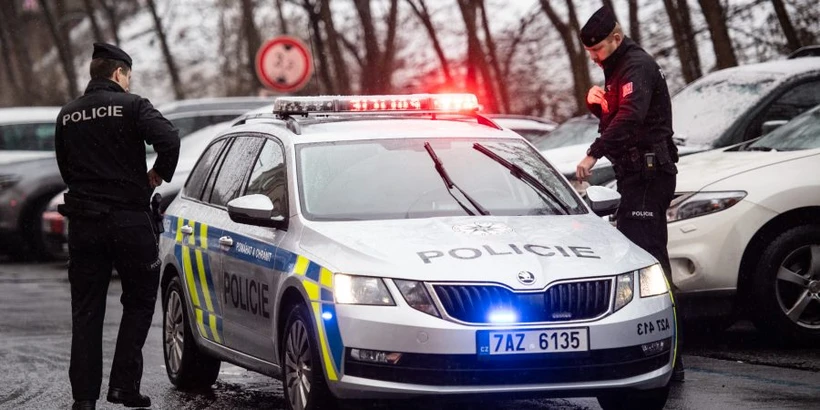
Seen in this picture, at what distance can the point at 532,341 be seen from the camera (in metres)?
6.30

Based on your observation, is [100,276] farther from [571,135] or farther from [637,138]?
[571,135]

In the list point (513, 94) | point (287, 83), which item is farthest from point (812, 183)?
point (513, 94)

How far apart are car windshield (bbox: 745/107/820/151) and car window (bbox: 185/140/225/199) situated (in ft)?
11.5

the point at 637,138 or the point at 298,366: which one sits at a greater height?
the point at 637,138

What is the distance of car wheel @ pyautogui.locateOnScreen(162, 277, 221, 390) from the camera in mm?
→ 8695

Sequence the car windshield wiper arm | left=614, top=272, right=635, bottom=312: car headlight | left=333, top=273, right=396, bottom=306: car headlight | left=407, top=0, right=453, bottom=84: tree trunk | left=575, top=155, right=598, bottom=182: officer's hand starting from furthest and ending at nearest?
left=407, top=0, right=453, bottom=84: tree trunk → left=575, top=155, right=598, bottom=182: officer's hand → the car windshield wiper arm → left=614, top=272, right=635, bottom=312: car headlight → left=333, top=273, right=396, bottom=306: car headlight

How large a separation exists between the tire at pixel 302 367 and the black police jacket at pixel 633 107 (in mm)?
2197

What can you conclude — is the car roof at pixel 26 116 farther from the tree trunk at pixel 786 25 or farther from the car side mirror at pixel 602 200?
the car side mirror at pixel 602 200

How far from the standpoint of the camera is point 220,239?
26.3 feet

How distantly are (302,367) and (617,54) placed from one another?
280cm

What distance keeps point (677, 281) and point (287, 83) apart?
11550mm

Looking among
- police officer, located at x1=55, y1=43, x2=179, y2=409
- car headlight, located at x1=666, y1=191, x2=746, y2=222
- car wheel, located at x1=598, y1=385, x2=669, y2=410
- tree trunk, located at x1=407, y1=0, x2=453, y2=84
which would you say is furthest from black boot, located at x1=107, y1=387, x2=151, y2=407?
tree trunk, located at x1=407, y1=0, x2=453, y2=84

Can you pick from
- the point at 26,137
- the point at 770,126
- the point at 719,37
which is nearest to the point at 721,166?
the point at 770,126

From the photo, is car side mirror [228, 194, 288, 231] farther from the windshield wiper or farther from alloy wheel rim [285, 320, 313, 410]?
the windshield wiper
